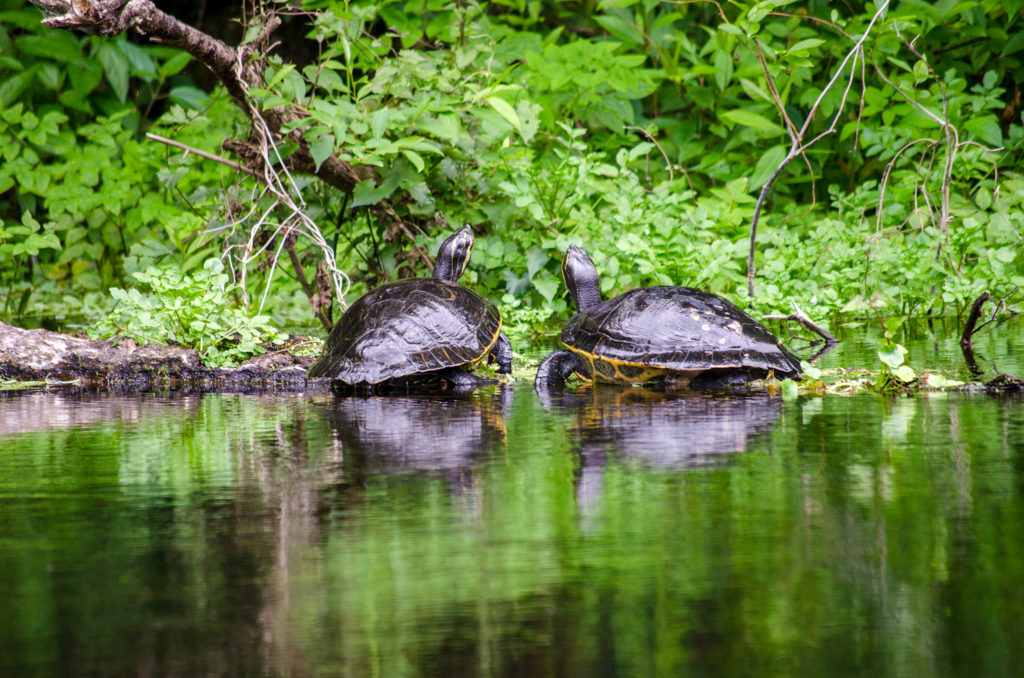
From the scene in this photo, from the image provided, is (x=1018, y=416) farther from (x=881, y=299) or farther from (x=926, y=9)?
(x=926, y=9)

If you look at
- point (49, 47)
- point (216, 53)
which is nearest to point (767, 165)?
point (216, 53)

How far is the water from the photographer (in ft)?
5.16

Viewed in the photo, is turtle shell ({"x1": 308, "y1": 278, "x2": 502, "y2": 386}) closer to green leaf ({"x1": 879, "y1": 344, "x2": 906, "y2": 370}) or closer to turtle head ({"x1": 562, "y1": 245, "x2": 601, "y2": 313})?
turtle head ({"x1": 562, "y1": 245, "x2": 601, "y2": 313})

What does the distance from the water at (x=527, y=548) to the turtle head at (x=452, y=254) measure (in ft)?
8.32

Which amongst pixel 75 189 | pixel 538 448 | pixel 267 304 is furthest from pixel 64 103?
pixel 538 448

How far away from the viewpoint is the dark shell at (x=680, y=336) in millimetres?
4488

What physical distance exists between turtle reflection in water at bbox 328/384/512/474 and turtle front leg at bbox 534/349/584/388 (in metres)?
0.18

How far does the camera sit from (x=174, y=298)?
5.33m

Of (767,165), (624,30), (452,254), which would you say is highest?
(624,30)

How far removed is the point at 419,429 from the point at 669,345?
4.80ft

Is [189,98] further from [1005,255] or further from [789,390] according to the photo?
[789,390]

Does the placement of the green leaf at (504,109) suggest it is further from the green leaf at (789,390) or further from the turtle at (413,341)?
the green leaf at (789,390)

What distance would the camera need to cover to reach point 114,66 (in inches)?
432

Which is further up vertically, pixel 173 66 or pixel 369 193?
pixel 173 66
